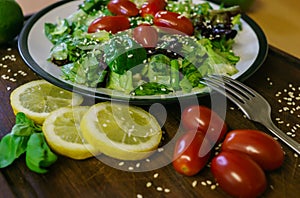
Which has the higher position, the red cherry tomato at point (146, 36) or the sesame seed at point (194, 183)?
the red cherry tomato at point (146, 36)

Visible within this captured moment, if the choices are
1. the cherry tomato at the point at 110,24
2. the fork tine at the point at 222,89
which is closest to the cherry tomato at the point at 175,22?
the cherry tomato at the point at 110,24

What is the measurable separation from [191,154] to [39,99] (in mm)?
511

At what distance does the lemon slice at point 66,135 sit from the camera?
1129mm

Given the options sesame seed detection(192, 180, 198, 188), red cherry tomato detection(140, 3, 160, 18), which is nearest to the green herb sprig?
sesame seed detection(192, 180, 198, 188)

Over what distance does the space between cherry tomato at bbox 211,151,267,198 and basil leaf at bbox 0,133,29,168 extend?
0.51m

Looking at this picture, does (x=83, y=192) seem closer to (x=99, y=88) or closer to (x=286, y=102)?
(x=99, y=88)

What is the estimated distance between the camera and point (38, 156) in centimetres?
109

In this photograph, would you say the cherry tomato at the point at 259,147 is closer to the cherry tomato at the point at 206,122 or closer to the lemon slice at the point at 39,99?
the cherry tomato at the point at 206,122

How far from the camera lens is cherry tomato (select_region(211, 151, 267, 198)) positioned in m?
1.02

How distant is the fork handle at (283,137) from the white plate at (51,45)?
0.20 meters

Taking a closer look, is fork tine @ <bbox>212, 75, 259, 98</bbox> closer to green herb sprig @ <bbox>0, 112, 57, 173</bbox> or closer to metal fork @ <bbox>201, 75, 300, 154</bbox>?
metal fork @ <bbox>201, 75, 300, 154</bbox>

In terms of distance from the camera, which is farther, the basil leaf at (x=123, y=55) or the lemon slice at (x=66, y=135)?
the basil leaf at (x=123, y=55)

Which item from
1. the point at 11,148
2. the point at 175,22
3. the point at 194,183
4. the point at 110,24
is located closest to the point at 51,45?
the point at 110,24

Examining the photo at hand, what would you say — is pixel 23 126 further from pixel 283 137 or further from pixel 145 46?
pixel 283 137
